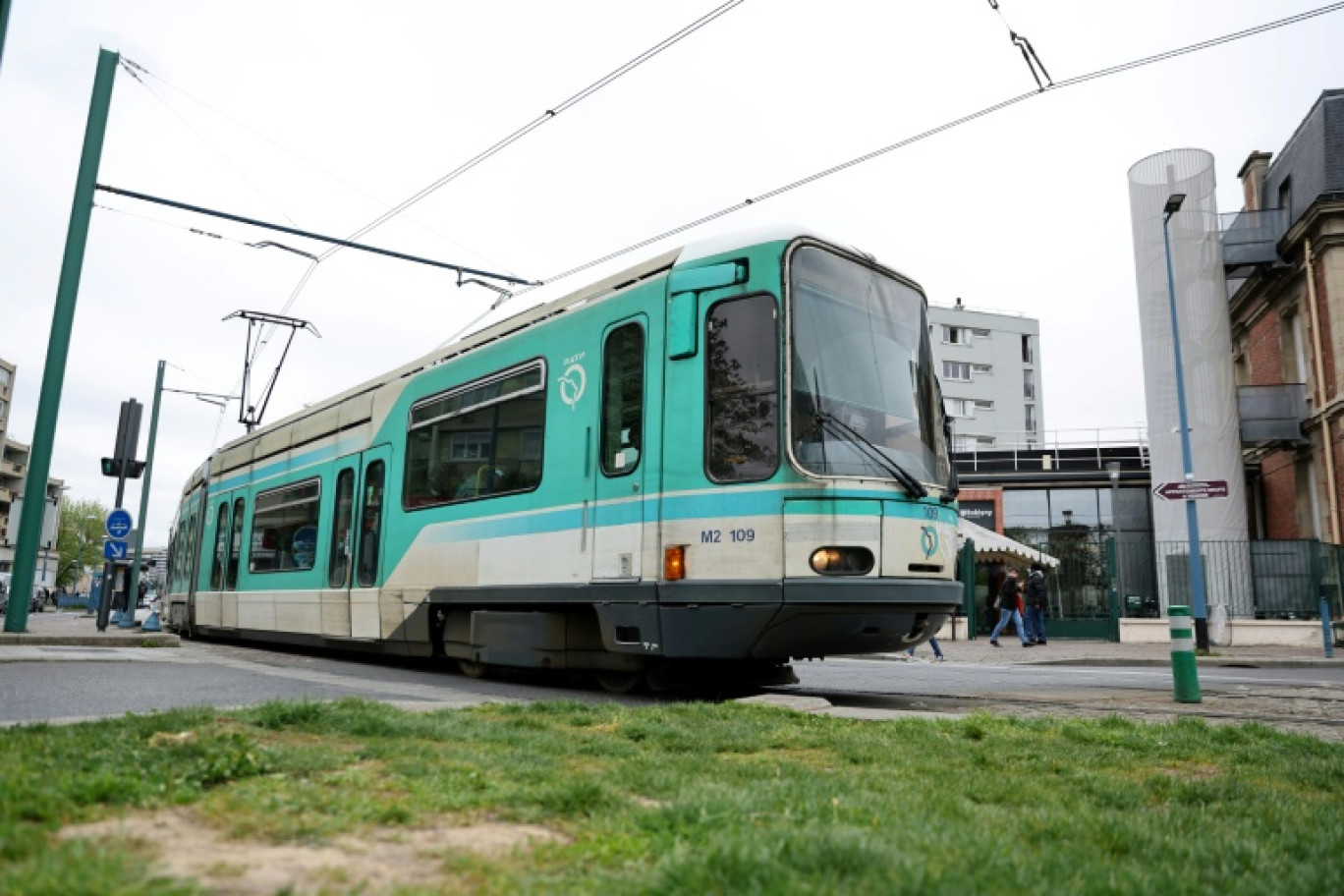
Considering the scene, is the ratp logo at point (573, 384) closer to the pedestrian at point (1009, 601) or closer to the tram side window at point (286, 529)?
the tram side window at point (286, 529)

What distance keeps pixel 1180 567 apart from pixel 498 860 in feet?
80.4

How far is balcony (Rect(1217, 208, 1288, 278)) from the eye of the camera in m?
26.6

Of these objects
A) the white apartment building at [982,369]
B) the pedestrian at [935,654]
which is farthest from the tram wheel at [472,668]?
the white apartment building at [982,369]

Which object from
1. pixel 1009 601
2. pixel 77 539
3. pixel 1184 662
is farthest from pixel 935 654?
pixel 77 539

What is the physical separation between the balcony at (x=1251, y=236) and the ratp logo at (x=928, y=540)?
76.4ft

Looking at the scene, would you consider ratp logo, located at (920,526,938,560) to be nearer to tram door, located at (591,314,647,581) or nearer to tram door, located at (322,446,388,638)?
tram door, located at (591,314,647,581)

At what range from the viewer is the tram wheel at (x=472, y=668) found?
33.4 ft

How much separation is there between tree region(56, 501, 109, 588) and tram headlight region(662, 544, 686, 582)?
312 ft

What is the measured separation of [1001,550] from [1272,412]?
26.9ft

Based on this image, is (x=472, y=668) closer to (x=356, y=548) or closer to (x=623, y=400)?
(x=356, y=548)

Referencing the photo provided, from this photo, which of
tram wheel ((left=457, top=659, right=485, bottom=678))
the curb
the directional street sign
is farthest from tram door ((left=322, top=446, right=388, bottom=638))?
the directional street sign

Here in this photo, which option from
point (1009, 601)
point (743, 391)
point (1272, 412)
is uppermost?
point (1272, 412)

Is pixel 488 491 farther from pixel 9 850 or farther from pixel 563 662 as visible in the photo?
pixel 9 850

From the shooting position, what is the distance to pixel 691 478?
7.66 m
